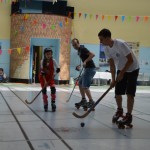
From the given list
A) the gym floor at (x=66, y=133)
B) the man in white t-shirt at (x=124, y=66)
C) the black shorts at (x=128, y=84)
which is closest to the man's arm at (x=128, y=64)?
the man in white t-shirt at (x=124, y=66)

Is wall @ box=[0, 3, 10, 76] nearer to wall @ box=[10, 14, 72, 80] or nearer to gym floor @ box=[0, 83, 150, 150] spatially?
wall @ box=[10, 14, 72, 80]

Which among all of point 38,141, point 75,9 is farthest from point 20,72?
point 38,141

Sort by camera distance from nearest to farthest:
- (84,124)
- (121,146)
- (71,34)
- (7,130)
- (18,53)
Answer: (121,146) → (7,130) → (84,124) → (18,53) → (71,34)

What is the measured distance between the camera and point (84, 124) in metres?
5.25

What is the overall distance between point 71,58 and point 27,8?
393 centimetres

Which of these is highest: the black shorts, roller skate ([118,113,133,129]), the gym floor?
the black shorts

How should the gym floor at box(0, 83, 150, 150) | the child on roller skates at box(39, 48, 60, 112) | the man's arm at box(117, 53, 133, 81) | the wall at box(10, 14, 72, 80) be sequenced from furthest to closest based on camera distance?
1. the wall at box(10, 14, 72, 80)
2. the child on roller skates at box(39, 48, 60, 112)
3. the man's arm at box(117, 53, 133, 81)
4. the gym floor at box(0, 83, 150, 150)

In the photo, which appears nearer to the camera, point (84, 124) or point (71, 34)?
point (84, 124)

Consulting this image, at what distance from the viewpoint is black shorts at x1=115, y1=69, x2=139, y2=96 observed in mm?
5055

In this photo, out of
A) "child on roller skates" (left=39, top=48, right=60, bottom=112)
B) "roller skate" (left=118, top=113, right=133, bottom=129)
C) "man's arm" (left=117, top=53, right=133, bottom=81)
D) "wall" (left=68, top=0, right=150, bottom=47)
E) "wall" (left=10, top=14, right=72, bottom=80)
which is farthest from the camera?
"wall" (left=68, top=0, right=150, bottom=47)

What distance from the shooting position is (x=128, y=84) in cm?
509

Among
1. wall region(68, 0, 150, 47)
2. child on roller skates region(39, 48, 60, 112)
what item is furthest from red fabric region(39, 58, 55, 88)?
wall region(68, 0, 150, 47)

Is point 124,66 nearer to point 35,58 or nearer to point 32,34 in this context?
point 32,34

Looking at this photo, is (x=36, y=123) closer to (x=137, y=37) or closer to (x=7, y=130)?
(x=7, y=130)
